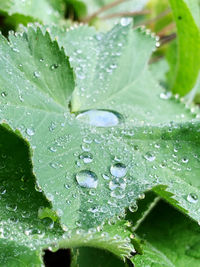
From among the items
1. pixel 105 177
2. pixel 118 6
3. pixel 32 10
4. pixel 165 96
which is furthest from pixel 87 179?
pixel 118 6

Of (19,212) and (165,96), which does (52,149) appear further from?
(165,96)

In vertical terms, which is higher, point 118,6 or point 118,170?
point 118,6

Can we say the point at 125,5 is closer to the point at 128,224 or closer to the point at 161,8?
the point at 161,8

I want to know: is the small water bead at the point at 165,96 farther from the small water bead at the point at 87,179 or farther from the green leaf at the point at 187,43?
the small water bead at the point at 87,179

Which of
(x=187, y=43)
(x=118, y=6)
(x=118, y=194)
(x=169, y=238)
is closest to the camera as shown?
(x=118, y=194)

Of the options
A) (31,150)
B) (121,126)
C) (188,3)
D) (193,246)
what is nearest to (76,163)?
(31,150)

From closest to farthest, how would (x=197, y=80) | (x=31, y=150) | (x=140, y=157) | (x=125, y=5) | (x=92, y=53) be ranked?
1. (x=31, y=150)
2. (x=140, y=157)
3. (x=92, y=53)
4. (x=197, y=80)
5. (x=125, y=5)
